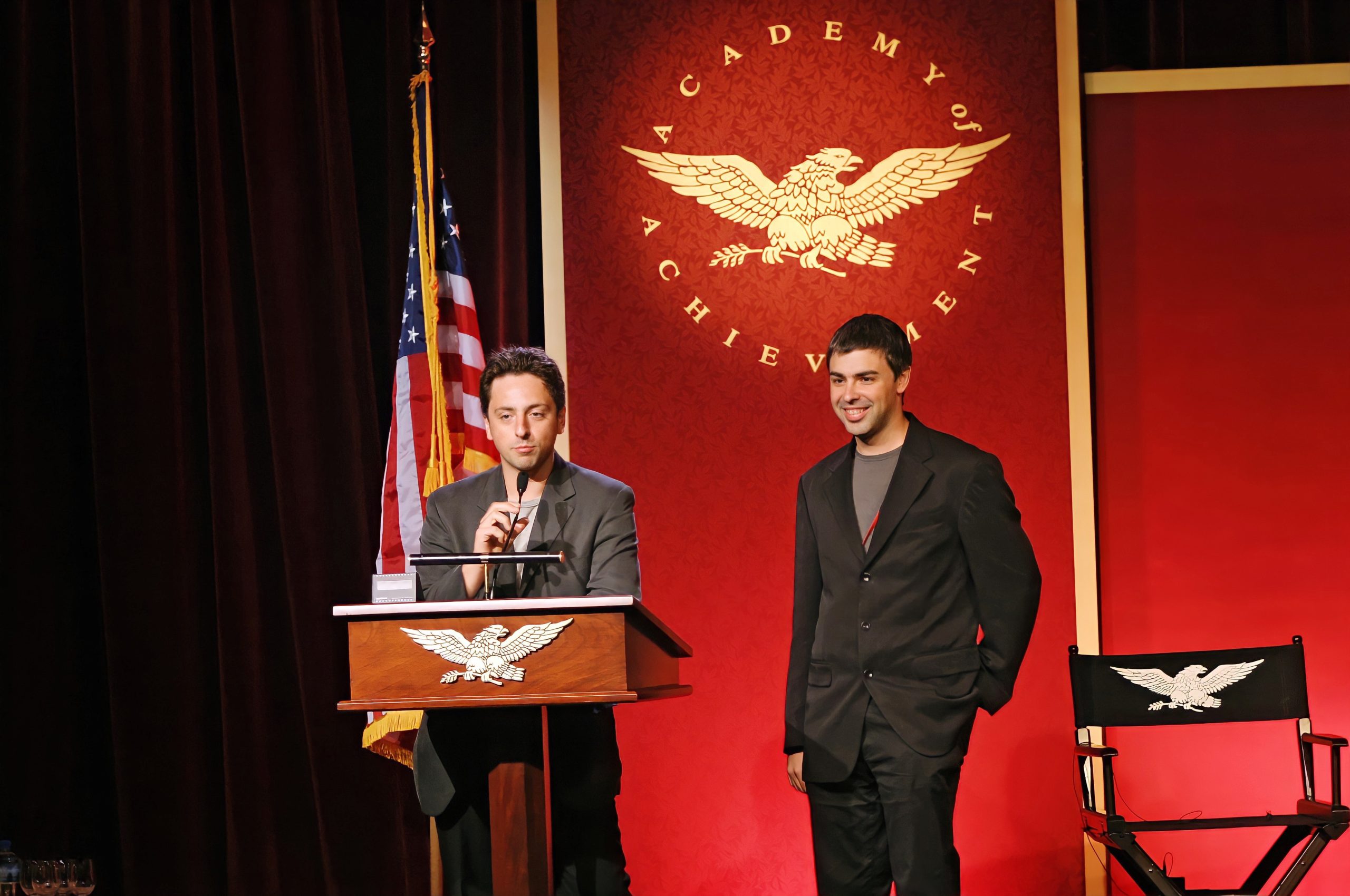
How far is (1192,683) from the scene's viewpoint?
3621mm

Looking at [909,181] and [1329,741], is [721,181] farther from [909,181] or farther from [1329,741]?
[1329,741]

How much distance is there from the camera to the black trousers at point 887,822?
8.71 ft

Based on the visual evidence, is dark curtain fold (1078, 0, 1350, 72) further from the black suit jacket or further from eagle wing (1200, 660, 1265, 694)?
the black suit jacket

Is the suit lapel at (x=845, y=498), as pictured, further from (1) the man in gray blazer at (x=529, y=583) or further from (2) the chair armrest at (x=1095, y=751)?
(2) the chair armrest at (x=1095, y=751)

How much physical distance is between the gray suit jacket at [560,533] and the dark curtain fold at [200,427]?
154cm

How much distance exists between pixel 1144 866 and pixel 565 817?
68.3 inches

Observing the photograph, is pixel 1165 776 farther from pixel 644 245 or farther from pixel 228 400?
pixel 228 400

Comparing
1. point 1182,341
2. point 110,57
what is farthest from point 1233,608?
point 110,57

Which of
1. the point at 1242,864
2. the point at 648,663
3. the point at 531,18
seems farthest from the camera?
the point at 531,18

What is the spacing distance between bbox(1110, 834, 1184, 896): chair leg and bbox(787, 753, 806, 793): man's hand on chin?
1010 mm

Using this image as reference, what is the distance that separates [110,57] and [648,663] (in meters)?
3.26

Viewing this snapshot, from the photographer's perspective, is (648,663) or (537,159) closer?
(648,663)

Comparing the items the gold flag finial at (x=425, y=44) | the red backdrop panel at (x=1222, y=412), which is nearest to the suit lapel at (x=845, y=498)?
the red backdrop panel at (x=1222, y=412)

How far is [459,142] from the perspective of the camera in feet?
14.2
